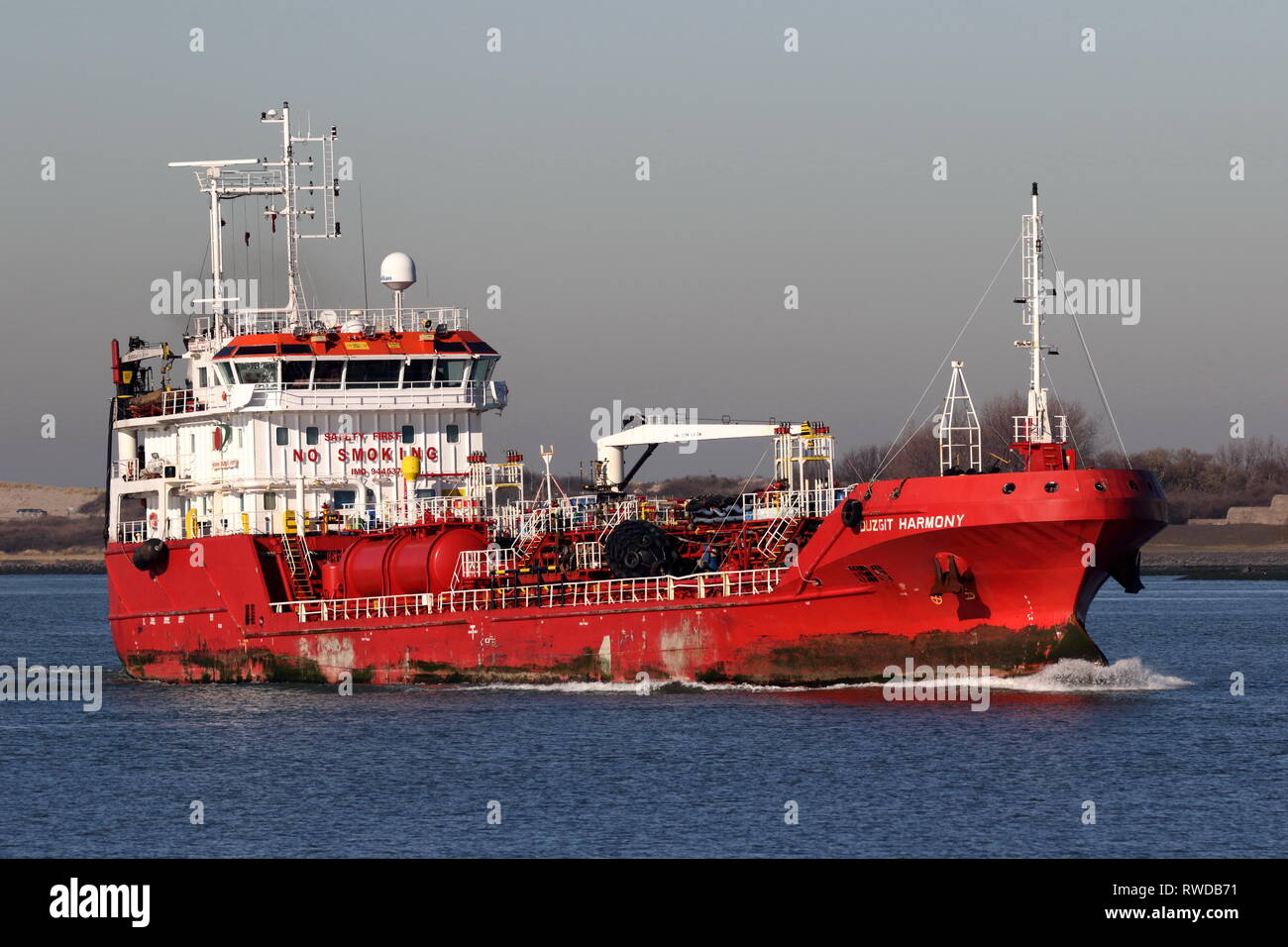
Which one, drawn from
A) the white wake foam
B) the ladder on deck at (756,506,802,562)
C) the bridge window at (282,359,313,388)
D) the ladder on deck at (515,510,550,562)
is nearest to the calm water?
the white wake foam

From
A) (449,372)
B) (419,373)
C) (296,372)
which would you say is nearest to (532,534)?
(449,372)

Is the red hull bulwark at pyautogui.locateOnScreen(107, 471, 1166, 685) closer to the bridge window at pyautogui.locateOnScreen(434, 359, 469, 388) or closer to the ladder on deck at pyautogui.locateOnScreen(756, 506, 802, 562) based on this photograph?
the ladder on deck at pyautogui.locateOnScreen(756, 506, 802, 562)

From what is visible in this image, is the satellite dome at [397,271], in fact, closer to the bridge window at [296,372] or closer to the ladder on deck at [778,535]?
the bridge window at [296,372]

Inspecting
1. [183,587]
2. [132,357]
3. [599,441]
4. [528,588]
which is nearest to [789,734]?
[528,588]

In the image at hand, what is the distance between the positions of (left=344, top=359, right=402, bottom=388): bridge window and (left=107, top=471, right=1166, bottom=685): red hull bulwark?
4.42 metres

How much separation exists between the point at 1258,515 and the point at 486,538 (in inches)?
3693

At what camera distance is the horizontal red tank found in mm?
39062

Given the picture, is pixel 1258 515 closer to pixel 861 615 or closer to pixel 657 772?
pixel 861 615

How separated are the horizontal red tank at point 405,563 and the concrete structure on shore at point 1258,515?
92.7m

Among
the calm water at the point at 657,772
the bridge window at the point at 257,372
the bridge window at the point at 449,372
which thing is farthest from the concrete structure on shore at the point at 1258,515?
the bridge window at the point at 257,372

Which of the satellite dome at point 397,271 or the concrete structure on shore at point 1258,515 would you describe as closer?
the satellite dome at point 397,271

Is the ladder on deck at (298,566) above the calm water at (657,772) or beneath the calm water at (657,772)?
above

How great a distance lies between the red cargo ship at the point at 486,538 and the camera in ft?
106

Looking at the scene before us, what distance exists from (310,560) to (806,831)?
2047 centimetres
